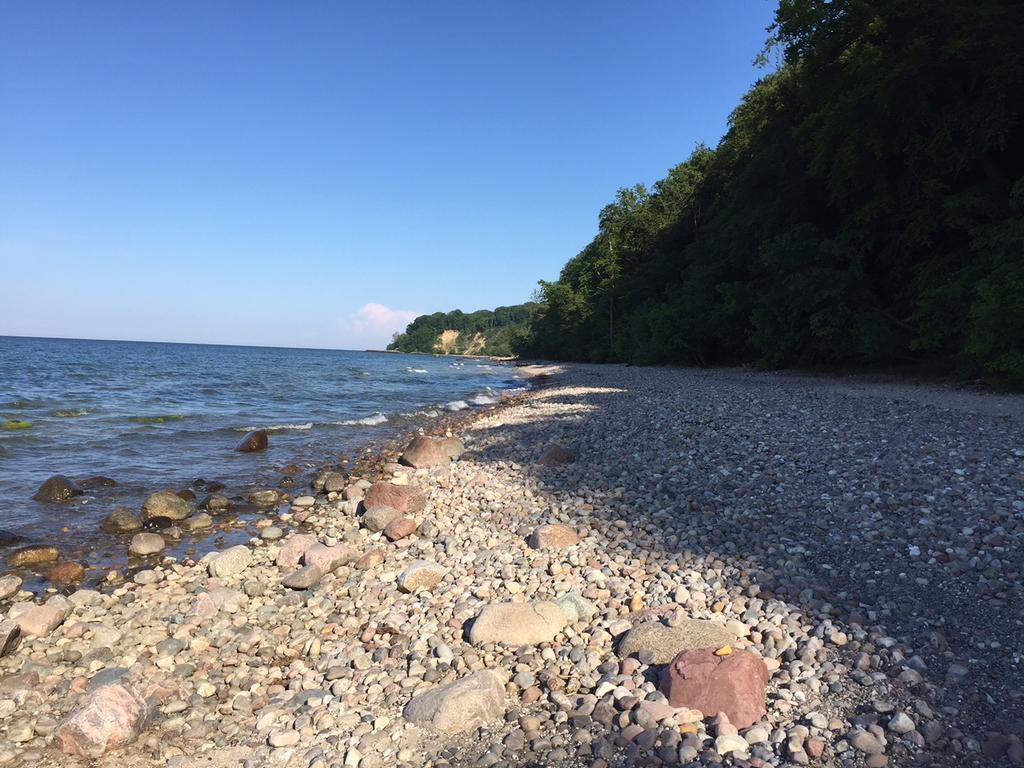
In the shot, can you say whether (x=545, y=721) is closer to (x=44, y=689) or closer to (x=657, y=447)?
(x=44, y=689)

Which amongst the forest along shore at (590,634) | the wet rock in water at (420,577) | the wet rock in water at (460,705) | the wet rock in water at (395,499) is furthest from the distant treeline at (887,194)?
the wet rock in water at (460,705)

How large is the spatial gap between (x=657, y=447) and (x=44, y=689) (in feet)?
28.0

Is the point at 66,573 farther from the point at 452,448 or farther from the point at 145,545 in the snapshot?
the point at 452,448

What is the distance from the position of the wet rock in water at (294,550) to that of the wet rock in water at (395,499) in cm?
149

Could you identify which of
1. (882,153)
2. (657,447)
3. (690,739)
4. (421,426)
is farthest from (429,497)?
(882,153)

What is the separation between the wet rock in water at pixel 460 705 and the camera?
3412 millimetres

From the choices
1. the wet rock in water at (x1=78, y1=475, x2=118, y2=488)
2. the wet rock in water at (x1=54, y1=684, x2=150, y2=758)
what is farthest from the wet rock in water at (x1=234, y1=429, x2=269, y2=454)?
the wet rock in water at (x1=54, y1=684, x2=150, y2=758)

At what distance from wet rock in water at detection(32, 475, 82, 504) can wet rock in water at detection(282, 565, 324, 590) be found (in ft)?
18.8

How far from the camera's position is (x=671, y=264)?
4766cm

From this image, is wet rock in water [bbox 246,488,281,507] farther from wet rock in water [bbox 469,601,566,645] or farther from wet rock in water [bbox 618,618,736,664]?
wet rock in water [bbox 618,618,736,664]

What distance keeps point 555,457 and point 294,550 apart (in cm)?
481

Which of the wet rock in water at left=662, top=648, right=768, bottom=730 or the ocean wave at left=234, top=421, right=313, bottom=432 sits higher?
the wet rock in water at left=662, top=648, right=768, bottom=730

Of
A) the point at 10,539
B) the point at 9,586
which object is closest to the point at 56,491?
the point at 10,539

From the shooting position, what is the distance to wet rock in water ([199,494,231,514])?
28.9 ft
